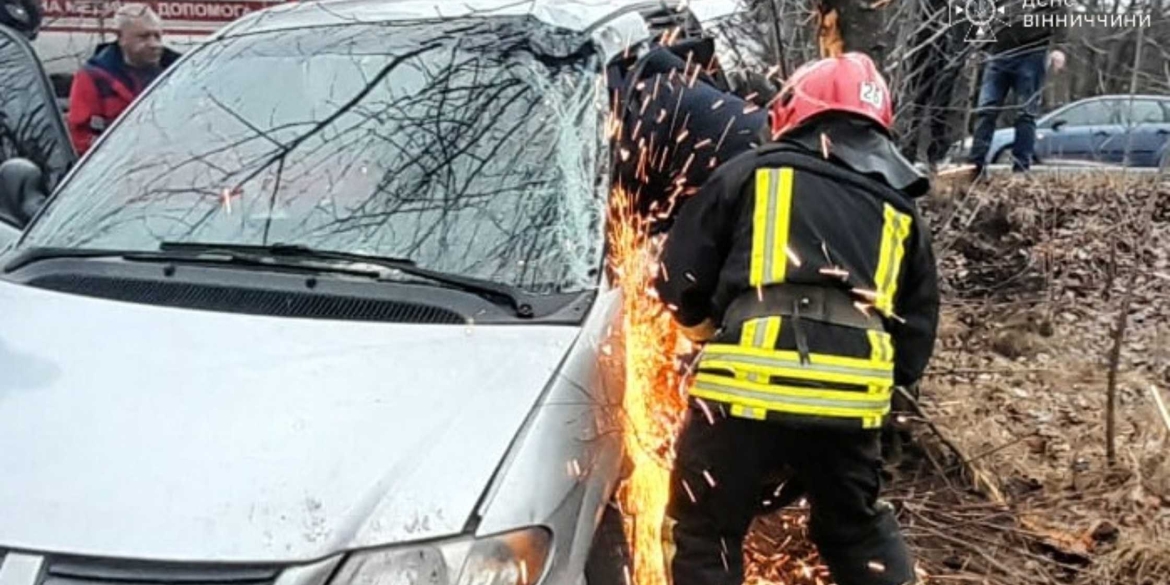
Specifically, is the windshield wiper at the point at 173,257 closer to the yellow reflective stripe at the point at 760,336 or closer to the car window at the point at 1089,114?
the yellow reflective stripe at the point at 760,336

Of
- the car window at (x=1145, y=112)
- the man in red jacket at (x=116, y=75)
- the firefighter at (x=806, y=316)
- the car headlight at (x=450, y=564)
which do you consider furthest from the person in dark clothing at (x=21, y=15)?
the car window at (x=1145, y=112)

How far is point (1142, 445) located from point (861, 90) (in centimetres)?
241

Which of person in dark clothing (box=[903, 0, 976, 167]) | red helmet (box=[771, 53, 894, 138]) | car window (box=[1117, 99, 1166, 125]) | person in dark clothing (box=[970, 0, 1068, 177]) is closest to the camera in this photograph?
red helmet (box=[771, 53, 894, 138])

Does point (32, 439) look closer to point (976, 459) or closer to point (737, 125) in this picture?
point (737, 125)

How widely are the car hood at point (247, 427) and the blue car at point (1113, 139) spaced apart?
15.9 feet

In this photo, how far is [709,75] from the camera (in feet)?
14.4

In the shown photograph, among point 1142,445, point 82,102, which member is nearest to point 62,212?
point 82,102

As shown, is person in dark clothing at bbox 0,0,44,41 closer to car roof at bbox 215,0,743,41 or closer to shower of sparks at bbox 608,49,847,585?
car roof at bbox 215,0,743,41

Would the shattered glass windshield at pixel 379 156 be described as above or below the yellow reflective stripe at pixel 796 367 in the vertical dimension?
above

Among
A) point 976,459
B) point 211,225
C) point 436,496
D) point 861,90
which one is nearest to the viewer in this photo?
point 436,496

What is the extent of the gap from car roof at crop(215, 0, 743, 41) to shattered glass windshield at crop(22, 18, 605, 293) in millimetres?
88

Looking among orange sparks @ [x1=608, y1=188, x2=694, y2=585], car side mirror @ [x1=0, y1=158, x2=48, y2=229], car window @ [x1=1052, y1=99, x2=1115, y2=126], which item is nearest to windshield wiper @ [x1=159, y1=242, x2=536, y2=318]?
orange sparks @ [x1=608, y1=188, x2=694, y2=585]

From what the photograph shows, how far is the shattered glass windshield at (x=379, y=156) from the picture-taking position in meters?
3.40

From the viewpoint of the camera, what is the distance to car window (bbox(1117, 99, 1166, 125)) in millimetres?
8633
